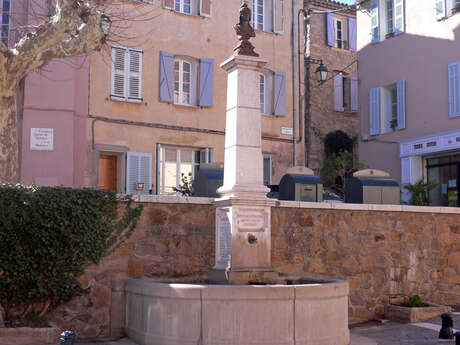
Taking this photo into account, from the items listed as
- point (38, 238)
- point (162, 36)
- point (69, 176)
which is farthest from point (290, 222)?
point (162, 36)

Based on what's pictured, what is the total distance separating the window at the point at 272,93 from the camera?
1830 centimetres

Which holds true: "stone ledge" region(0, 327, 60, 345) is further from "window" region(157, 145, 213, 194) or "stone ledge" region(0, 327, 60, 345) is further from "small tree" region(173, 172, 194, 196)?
"window" region(157, 145, 213, 194)

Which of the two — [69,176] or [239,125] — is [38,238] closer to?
[239,125]

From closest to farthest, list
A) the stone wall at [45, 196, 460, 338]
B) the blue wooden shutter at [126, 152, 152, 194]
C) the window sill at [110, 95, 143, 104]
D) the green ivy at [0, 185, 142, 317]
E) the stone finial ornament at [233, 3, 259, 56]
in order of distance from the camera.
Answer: the green ivy at [0, 185, 142, 317], the stone finial ornament at [233, 3, 259, 56], the stone wall at [45, 196, 460, 338], the window sill at [110, 95, 143, 104], the blue wooden shutter at [126, 152, 152, 194]

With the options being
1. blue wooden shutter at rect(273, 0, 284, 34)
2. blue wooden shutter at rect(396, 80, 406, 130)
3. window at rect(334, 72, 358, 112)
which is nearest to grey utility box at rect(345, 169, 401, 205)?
blue wooden shutter at rect(396, 80, 406, 130)

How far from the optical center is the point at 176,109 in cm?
1672

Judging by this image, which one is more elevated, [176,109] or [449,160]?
[176,109]

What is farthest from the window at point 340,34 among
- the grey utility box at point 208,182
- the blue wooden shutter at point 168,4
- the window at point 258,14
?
the grey utility box at point 208,182

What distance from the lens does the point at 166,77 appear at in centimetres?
1645

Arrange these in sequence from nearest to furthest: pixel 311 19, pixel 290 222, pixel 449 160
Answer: pixel 290 222 → pixel 449 160 → pixel 311 19

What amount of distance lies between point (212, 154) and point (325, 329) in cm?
979

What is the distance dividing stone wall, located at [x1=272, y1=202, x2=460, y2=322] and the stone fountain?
3.67ft

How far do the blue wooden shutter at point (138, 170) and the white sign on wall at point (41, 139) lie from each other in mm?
1964

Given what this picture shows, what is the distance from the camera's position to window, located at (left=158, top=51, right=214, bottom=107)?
1694 centimetres
